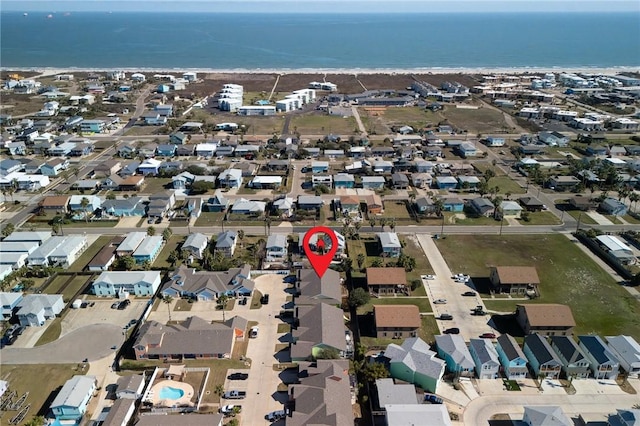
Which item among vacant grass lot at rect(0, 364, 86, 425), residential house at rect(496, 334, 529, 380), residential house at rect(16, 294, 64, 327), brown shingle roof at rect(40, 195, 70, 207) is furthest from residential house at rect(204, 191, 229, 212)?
residential house at rect(496, 334, 529, 380)

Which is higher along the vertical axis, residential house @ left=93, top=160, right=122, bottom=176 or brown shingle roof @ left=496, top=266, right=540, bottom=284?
residential house @ left=93, top=160, right=122, bottom=176

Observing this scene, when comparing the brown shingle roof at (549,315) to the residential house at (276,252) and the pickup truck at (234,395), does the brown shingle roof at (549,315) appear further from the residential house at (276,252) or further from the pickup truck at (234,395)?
the residential house at (276,252)

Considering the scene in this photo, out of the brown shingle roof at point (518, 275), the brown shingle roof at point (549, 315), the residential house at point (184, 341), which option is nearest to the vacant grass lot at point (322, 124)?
the brown shingle roof at point (518, 275)

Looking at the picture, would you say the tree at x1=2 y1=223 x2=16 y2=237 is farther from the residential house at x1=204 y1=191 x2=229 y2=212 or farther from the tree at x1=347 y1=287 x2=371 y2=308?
the tree at x1=347 y1=287 x2=371 y2=308

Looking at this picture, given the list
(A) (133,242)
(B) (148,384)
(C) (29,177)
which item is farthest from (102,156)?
(B) (148,384)

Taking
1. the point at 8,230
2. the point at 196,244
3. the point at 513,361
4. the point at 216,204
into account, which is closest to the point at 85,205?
the point at 8,230

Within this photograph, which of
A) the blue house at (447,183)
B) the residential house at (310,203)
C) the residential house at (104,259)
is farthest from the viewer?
the blue house at (447,183)
